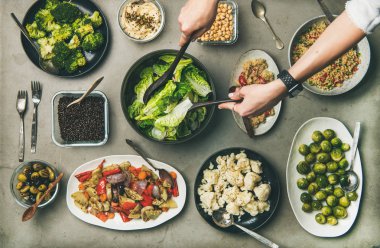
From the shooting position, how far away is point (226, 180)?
2.34 m

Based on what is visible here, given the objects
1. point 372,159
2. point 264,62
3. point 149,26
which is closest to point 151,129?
point 149,26

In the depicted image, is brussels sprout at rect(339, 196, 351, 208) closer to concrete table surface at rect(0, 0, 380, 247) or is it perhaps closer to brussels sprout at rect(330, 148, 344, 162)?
concrete table surface at rect(0, 0, 380, 247)

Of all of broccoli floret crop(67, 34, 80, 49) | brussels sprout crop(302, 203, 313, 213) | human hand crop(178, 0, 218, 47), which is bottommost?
brussels sprout crop(302, 203, 313, 213)

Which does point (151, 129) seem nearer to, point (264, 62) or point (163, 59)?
point (163, 59)

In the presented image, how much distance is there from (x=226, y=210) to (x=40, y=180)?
110cm

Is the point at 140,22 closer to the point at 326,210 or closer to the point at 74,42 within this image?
the point at 74,42

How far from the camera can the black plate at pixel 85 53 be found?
233cm

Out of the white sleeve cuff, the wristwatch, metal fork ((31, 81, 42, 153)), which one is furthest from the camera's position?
metal fork ((31, 81, 42, 153))

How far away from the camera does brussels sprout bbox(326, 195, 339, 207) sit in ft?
7.51

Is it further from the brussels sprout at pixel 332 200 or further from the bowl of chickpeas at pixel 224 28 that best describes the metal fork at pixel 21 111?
the brussels sprout at pixel 332 200

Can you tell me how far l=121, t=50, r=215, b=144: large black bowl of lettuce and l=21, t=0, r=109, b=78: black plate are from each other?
0.91ft

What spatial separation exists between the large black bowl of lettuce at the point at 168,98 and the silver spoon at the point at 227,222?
494 mm

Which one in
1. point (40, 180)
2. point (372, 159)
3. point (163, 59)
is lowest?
point (372, 159)

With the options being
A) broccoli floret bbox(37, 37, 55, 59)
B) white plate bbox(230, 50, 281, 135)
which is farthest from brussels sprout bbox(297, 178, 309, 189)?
broccoli floret bbox(37, 37, 55, 59)
